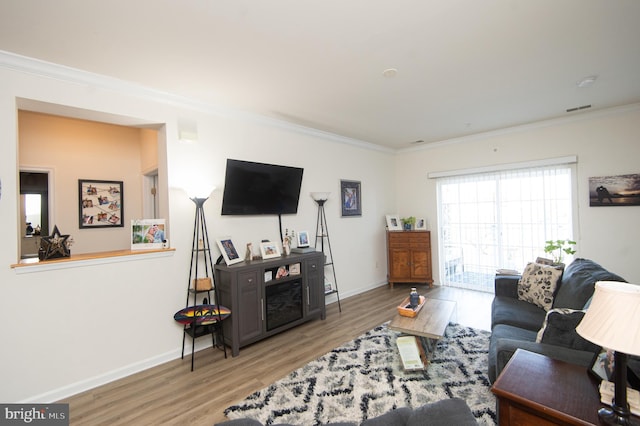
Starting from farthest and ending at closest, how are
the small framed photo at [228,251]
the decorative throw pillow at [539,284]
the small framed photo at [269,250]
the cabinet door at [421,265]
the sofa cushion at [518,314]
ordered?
the cabinet door at [421,265] < the small framed photo at [269,250] < the small framed photo at [228,251] < the decorative throw pillow at [539,284] < the sofa cushion at [518,314]

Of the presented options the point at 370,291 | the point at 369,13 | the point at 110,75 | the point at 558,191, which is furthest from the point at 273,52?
the point at 558,191

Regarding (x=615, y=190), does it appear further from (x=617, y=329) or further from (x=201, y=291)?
(x=201, y=291)

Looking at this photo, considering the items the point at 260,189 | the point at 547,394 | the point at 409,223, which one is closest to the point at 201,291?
the point at 260,189

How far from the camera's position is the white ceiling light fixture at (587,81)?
2936 millimetres

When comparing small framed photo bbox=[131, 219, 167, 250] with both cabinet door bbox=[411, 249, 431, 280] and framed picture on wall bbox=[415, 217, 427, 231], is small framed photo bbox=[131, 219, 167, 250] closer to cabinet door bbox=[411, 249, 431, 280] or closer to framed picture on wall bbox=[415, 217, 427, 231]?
cabinet door bbox=[411, 249, 431, 280]

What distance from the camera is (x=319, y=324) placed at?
3805mm

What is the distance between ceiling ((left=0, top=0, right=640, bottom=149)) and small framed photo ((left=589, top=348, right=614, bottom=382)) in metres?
2.05

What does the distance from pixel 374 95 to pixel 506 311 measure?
2.57 metres

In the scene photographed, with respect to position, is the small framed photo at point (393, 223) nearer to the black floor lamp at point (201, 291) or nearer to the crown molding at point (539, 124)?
the crown molding at point (539, 124)

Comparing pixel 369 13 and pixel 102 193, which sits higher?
pixel 369 13

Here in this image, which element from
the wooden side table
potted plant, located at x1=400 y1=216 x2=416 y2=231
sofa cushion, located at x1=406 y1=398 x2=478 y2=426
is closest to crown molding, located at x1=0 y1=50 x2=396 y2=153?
potted plant, located at x1=400 y1=216 x2=416 y2=231

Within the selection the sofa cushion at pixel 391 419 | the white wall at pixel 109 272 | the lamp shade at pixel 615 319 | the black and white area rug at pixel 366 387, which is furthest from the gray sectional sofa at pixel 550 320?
the white wall at pixel 109 272

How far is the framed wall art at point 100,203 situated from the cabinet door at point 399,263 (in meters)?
4.48

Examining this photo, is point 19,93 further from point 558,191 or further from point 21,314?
point 558,191
